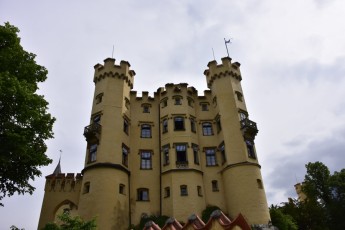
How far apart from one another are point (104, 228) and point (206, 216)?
9.90m

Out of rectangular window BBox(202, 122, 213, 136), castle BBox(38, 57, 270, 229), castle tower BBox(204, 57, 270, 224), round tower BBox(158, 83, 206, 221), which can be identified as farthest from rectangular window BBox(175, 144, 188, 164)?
castle tower BBox(204, 57, 270, 224)

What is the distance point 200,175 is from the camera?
33.7m

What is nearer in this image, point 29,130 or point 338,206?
point 29,130

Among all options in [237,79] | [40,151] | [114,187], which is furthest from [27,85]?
[237,79]

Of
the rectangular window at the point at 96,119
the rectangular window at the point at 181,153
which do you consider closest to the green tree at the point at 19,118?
the rectangular window at the point at 96,119

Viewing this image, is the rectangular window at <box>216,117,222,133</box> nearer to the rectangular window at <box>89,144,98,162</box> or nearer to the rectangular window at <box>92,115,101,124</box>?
the rectangular window at <box>92,115,101,124</box>

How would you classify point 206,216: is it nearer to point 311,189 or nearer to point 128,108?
point 128,108

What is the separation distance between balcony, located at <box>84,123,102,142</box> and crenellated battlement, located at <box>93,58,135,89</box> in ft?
24.8

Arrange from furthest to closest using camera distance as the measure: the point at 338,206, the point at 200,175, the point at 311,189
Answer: the point at 311,189 → the point at 338,206 → the point at 200,175

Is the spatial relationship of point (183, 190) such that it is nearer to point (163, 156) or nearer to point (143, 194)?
point (143, 194)

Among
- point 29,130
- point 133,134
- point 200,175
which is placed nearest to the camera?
point 29,130

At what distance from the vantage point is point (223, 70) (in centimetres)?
3966

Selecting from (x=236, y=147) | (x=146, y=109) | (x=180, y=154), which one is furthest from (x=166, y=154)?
(x=236, y=147)

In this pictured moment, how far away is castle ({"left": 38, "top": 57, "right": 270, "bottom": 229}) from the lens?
101 ft
